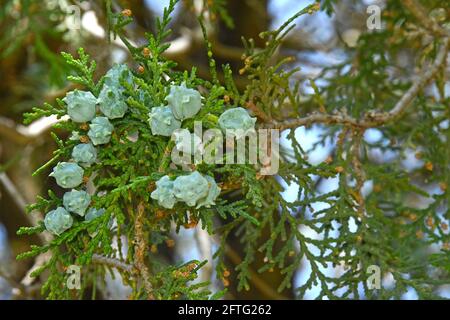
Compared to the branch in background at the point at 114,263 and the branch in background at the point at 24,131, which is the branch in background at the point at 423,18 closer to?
the branch in background at the point at 114,263

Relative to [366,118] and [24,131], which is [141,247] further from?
[24,131]

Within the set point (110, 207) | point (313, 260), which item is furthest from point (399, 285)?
point (110, 207)

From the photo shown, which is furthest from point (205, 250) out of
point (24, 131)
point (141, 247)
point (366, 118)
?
point (141, 247)

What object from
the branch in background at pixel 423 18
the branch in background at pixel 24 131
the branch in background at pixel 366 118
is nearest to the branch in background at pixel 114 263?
the branch in background at pixel 366 118

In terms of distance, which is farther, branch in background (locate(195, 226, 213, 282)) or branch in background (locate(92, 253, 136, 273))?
branch in background (locate(195, 226, 213, 282))

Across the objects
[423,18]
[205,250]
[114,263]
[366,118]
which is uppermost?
[423,18]

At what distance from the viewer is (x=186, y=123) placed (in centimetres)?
130

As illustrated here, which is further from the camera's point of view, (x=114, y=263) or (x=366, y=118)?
(x=366, y=118)

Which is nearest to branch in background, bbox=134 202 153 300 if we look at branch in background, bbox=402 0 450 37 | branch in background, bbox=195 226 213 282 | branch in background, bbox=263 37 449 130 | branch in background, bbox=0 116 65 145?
branch in background, bbox=263 37 449 130

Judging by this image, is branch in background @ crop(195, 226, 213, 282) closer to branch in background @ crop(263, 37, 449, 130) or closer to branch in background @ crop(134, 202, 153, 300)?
branch in background @ crop(263, 37, 449, 130)

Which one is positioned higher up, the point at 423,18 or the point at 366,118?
the point at 423,18

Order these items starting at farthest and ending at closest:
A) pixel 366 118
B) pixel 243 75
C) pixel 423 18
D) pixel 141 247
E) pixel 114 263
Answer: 1. pixel 243 75
2. pixel 423 18
3. pixel 366 118
4. pixel 114 263
5. pixel 141 247
